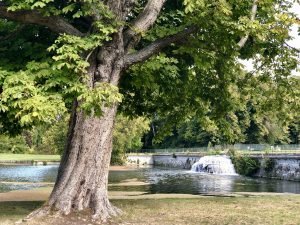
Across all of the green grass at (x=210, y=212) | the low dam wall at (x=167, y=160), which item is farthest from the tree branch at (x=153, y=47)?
the low dam wall at (x=167, y=160)

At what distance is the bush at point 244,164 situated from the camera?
41219 millimetres

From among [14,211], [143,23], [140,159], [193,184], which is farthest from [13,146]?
[143,23]

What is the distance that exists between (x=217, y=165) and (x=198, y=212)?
33854 millimetres

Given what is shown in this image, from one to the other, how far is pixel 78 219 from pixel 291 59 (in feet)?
29.9

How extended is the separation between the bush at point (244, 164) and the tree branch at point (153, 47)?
3016 cm

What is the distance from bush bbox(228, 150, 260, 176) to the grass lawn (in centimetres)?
2602

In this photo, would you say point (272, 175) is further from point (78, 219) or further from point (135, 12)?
point (78, 219)

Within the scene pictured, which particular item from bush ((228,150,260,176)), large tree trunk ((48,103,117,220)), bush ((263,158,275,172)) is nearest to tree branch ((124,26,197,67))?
large tree trunk ((48,103,117,220))

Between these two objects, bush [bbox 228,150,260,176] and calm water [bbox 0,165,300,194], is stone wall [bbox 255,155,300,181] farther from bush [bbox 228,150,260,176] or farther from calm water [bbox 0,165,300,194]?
calm water [bbox 0,165,300,194]

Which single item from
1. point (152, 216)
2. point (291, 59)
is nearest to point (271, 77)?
point (291, 59)

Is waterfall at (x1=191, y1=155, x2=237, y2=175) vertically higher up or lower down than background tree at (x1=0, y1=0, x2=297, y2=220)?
lower down

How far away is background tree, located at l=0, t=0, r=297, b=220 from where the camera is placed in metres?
10.2

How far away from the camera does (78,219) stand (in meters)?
10.9

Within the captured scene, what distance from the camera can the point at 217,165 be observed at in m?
46.1
